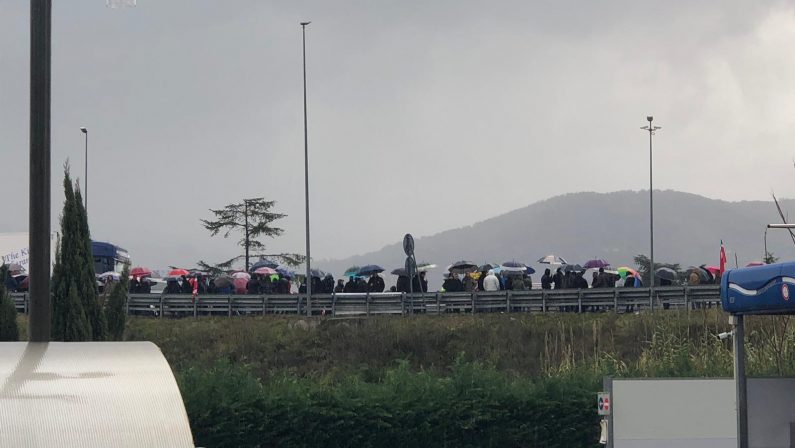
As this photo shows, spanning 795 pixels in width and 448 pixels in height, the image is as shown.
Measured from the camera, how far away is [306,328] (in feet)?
141

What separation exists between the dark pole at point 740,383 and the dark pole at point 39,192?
6.98 metres

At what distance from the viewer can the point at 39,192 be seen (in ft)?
45.5

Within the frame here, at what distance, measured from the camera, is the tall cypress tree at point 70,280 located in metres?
20.0

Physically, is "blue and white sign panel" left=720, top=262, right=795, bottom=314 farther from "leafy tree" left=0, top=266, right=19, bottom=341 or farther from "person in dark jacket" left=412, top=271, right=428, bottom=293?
"person in dark jacket" left=412, top=271, right=428, bottom=293

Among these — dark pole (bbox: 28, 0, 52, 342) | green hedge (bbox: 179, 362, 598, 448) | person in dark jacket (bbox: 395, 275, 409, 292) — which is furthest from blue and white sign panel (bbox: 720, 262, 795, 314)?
person in dark jacket (bbox: 395, 275, 409, 292)

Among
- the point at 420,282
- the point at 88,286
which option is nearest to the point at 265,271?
the point at 420,282

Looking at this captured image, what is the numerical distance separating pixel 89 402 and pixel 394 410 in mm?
11979

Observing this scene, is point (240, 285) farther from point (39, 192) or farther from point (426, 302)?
point (39, 192)

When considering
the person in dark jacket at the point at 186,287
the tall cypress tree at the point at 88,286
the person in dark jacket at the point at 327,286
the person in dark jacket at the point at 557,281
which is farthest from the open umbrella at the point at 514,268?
the tall cypress tree at the point at 88,286

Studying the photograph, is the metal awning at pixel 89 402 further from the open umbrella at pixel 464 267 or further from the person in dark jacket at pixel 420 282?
the open umbrella at pixel 464 267

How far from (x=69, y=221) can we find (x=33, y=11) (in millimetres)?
6569

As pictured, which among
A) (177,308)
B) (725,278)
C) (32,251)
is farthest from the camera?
(177,308)

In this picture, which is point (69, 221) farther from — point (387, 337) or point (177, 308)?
point (177, 308)

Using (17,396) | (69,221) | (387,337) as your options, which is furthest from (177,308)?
(17,396)
